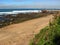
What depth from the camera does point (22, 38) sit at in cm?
1374

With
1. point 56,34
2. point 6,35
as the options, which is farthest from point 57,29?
point 6,35

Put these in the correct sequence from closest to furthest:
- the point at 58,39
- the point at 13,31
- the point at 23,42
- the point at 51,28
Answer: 1. the point at 58,39
2. the point at 51,28
3. the point at 23,42
4. the point at 13,31

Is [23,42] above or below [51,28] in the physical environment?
below

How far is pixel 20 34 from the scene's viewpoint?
14.8m

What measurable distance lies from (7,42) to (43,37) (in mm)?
5534

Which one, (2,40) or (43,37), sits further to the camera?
(2,40)

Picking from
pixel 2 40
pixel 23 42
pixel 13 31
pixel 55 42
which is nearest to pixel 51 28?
pixel 55 42

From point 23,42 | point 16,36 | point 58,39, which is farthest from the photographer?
point 16,36

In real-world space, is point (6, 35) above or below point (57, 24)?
below

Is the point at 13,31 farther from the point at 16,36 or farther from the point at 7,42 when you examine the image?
the point at 7,42

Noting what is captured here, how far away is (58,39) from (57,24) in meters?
0.78

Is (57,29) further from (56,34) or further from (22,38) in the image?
(22,38)

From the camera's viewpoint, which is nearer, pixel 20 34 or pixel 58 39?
pixel 58 39

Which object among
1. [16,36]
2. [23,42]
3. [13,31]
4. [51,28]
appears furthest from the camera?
[13,31]
